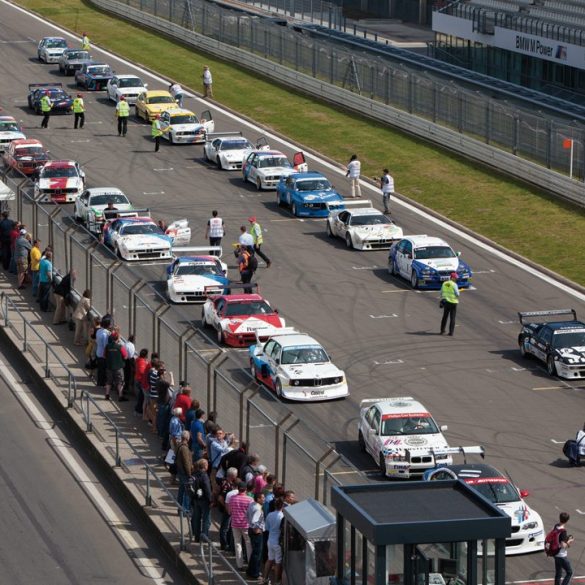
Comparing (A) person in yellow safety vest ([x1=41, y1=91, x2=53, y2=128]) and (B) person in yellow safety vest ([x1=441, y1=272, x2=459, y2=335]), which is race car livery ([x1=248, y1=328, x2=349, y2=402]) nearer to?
(B) person in yellow safety vest ([x1=441, y1=272, x2=459, y2=335])

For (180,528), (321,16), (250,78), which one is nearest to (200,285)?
(180,528)

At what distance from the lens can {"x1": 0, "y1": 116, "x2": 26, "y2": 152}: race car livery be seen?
60716 mm

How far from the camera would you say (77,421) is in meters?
30.8

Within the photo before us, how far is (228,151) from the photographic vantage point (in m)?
59.0

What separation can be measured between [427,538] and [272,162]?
1573 inches

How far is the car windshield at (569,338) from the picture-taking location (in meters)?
36.6

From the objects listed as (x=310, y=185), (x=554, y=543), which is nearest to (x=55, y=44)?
(x=310, y=185)

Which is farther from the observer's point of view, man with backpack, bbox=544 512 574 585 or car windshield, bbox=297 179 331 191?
car windshield, bbox=297 179 331 191

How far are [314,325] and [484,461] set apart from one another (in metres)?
10.6

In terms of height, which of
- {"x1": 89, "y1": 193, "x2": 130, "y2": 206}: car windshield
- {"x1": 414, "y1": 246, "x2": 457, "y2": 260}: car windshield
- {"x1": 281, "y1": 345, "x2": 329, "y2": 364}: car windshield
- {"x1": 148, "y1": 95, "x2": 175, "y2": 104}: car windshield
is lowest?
{"x1": 281, "y1": 345, "x2": 329, "y2": 364}: car windshield

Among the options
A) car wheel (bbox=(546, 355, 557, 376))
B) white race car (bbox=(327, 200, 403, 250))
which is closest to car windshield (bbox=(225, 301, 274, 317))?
car wheel (bbox=(546, 355, 557, 376))

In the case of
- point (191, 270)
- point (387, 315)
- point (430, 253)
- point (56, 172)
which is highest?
point (56, 172)

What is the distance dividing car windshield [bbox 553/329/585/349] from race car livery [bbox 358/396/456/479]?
6.58 metres

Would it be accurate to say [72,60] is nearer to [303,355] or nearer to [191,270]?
[191,270]
